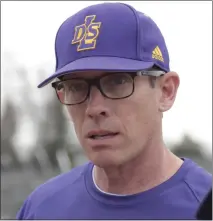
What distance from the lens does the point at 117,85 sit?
1.70 metres

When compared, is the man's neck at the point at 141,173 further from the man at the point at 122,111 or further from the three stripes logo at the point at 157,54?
the three stripes logo at the point at 157,54

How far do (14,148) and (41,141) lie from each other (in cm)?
252

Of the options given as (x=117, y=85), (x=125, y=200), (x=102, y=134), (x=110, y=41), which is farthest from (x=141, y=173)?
(x=110, y=41)

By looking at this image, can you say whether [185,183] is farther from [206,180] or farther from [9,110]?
[9,110]

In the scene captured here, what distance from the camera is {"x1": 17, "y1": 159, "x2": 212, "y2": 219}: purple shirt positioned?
70.0 inches

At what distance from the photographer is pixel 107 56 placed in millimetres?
1748

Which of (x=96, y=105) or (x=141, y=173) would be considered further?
(x=141, y=173)

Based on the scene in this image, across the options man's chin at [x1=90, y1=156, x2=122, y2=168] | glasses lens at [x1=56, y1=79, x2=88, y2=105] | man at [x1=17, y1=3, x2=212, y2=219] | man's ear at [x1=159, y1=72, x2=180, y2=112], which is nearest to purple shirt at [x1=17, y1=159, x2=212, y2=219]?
man at [x1=17, y1=3, x2=212, y2=219]

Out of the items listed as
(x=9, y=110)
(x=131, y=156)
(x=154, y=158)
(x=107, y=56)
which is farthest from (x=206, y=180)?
(x=9, y=110)

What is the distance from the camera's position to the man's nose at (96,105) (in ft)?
5.49

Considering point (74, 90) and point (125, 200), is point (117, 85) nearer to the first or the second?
point (74, 90)

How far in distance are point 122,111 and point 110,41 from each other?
260 millimetres

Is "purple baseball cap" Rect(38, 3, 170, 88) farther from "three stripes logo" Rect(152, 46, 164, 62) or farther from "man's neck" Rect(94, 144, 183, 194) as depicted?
"man's neck" Rect(94, 144, 183, 194)

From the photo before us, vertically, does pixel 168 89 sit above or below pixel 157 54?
below
